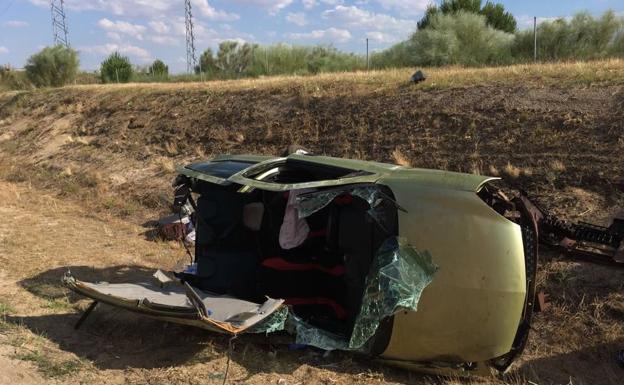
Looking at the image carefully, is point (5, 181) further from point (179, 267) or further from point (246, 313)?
point (246, 313)

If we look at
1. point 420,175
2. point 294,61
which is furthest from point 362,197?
point 294,61

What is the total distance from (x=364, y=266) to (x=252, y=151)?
7596mm

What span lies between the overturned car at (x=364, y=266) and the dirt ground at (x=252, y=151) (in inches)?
16.1

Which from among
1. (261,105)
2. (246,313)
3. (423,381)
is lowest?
(423,381)

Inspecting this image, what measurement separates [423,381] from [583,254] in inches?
74.1

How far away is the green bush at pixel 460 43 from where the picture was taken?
18.9 metres

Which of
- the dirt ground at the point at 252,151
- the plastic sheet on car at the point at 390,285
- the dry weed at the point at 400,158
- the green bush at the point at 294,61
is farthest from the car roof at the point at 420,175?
the green bush at the point at 294,61

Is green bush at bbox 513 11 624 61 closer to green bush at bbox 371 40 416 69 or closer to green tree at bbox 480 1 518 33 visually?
green bush at bbox 371 40 416 69

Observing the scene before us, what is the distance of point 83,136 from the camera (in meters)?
16.1

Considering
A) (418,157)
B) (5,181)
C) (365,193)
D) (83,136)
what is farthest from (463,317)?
(83,136)

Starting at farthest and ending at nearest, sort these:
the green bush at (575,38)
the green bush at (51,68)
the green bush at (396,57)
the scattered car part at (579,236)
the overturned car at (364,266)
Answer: the green bush at (51,68) → the green bush at (396,57) → the green bush at (575,38) → the scattered car part at (579,236) → the overturned car at (364,266)

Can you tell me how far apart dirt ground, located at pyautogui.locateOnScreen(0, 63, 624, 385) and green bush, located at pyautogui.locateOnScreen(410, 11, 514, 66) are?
719 cm

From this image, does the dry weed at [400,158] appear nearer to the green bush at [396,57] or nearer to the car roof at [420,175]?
the car roof at [420,175]

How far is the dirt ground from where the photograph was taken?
441 cm
